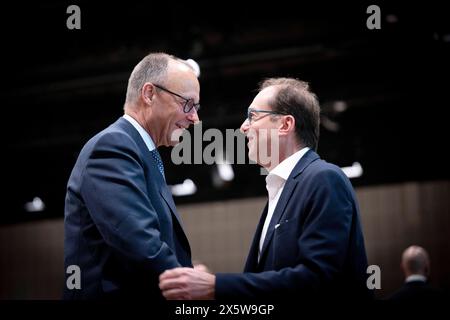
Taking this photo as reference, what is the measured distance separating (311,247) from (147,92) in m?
0.94

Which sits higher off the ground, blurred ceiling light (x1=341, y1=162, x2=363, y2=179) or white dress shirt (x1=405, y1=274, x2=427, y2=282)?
blurred ceiling light (x1=341, y1=162, x2=363, y2=179)

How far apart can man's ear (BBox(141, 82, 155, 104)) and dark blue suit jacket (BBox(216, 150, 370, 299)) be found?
66cm

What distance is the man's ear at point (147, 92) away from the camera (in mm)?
2613

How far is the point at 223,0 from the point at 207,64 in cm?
76

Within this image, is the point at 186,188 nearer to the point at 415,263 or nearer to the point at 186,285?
the point at 415,263

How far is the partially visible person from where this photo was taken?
4.91 metres

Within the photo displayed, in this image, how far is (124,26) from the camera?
256 inches

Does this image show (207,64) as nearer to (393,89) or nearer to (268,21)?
(268,21)

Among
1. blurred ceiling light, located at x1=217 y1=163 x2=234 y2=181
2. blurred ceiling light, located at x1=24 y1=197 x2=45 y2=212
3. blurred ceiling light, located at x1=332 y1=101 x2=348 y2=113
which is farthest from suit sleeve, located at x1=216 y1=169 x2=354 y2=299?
blurred ceiling light, located at x1=24 y1=197 x2=45 y2=212

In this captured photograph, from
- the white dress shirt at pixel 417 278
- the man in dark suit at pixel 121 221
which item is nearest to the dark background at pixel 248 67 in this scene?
the white dress shirt at pixel 417 278

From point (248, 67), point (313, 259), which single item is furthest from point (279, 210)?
point (248, 67)

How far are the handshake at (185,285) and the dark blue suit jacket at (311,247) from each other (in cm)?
4

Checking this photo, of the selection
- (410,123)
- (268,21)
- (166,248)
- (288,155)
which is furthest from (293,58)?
(166,248)

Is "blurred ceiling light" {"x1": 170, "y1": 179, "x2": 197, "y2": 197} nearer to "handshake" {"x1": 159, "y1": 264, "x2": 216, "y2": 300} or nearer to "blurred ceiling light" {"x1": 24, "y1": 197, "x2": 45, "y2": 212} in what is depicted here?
"blurred ceiling light" {"x1": 24, "y1": 197, "x2": 45, "y2": 212}
